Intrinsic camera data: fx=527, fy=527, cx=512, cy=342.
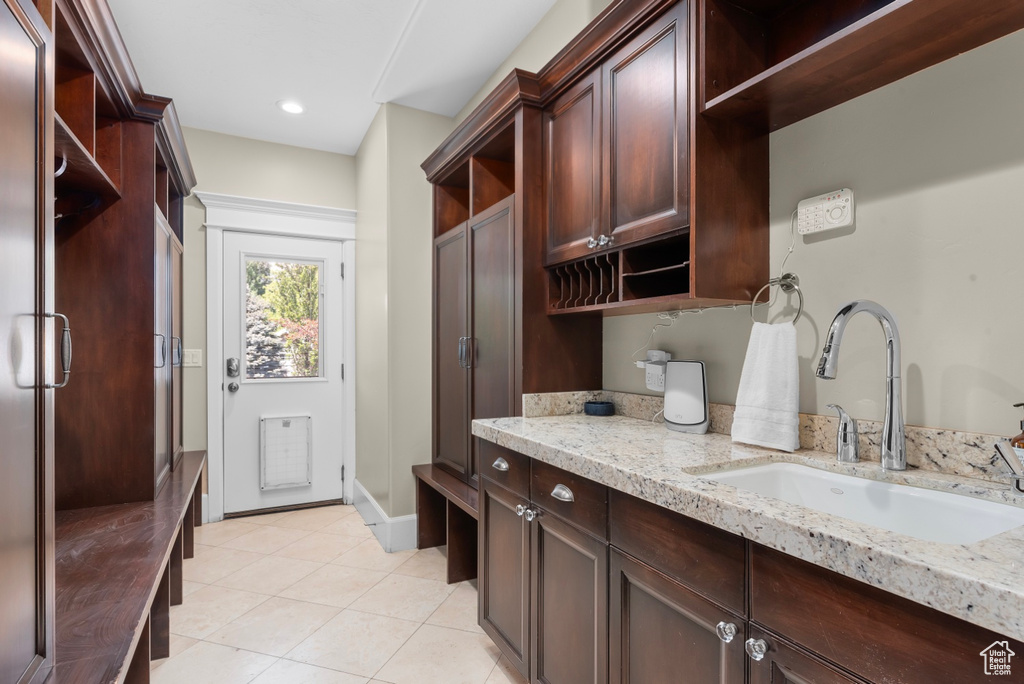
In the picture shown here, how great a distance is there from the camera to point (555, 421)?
6.42 feet

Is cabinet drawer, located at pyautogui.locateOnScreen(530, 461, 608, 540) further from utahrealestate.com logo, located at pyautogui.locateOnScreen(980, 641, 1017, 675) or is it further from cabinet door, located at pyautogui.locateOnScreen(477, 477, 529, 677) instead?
utahrealestate.com logo, located at pyautogui.locateOnScreen(980, 641, 1017, 675)

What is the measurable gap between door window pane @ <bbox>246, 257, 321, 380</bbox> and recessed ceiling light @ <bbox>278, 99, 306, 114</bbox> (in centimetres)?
104

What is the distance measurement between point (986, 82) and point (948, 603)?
108cm

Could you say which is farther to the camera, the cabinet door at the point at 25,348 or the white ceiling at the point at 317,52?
the white ceiling at the point at 317,52

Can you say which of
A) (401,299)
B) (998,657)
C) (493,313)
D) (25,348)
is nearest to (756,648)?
(998,657)

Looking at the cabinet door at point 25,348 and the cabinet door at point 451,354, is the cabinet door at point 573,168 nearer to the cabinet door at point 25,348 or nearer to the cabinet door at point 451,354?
the cabinet door at point 451,354

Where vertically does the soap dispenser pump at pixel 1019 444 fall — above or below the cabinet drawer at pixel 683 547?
above

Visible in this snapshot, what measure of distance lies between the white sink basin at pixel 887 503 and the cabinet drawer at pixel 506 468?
60cm

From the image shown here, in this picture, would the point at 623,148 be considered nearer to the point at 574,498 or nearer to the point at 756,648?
the point at 574,498

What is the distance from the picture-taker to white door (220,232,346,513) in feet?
12.1

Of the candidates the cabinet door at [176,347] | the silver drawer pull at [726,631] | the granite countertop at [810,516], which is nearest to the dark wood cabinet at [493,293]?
the granite countertop at [810,516]

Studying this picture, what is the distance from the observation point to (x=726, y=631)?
3.01 ft

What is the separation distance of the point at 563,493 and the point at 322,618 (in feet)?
4.94

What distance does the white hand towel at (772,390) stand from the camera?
137cm
